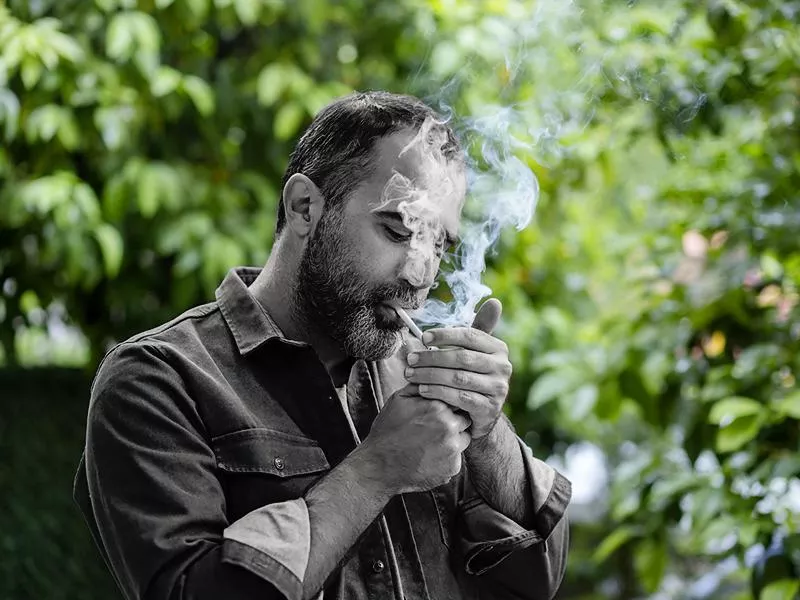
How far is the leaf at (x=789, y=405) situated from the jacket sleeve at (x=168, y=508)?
155cm

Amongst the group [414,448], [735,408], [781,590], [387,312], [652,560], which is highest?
[387,312]

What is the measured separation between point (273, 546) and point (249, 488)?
7.0 inches

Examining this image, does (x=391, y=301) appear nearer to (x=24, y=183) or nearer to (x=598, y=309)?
(x=24, y=183)

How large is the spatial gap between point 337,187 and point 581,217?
313 centimetres

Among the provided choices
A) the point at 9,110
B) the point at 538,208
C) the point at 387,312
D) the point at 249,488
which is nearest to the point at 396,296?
the point at 387,312

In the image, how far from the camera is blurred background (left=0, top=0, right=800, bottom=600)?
10.1 ft

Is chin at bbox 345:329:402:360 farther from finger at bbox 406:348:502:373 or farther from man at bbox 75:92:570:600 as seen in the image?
finger at bbox 406:348:502:373

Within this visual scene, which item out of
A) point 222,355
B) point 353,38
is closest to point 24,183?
point 353,38

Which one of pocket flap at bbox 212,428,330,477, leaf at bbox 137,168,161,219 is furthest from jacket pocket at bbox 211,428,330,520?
leaf at bbox 137,168,161,219

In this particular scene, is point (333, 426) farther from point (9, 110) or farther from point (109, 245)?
point (9, 110)

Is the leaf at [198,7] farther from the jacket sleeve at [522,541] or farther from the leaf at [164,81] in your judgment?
the jacket sleeve at [522,541]

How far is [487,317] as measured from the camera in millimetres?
1698

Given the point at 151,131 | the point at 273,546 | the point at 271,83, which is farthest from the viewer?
the point at 151,131

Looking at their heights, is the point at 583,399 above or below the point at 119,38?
below
